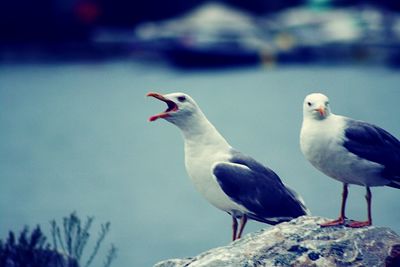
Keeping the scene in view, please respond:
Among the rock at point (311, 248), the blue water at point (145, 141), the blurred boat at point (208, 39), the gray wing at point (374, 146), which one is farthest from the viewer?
the blurred boat at point (208, 39)

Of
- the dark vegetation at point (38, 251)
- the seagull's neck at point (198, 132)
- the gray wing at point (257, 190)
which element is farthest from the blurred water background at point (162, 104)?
the seagull's neck at point (198, 132)

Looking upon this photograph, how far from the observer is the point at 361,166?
Answer: 546cm

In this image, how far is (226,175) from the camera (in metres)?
5.52

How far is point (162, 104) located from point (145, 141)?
117cm

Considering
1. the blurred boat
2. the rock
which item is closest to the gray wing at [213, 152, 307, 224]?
the rock

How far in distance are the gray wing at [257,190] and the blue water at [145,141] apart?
28.8ft

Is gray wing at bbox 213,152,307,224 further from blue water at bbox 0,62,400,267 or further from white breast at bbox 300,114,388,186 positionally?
blue water at bbox 0,62,400,267

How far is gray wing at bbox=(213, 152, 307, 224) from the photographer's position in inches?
218

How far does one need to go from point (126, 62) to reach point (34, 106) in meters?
8.19

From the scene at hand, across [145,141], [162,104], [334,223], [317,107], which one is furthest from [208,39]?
[317,107]

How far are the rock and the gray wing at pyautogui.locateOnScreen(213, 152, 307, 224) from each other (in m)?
0.13

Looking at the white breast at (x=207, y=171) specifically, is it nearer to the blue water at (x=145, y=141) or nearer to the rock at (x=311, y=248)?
the rock at (x=311, y=248)

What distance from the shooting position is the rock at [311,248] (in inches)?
211

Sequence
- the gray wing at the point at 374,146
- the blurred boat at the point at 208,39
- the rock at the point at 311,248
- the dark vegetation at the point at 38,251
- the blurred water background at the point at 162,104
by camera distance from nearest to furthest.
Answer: the rock at the point at 311,248, the gray wing at the point at 374,146, the dark vegetation at the point at 38,251, the blurred water background at the point at 162,104, the blurred boat at the point at 208,39
